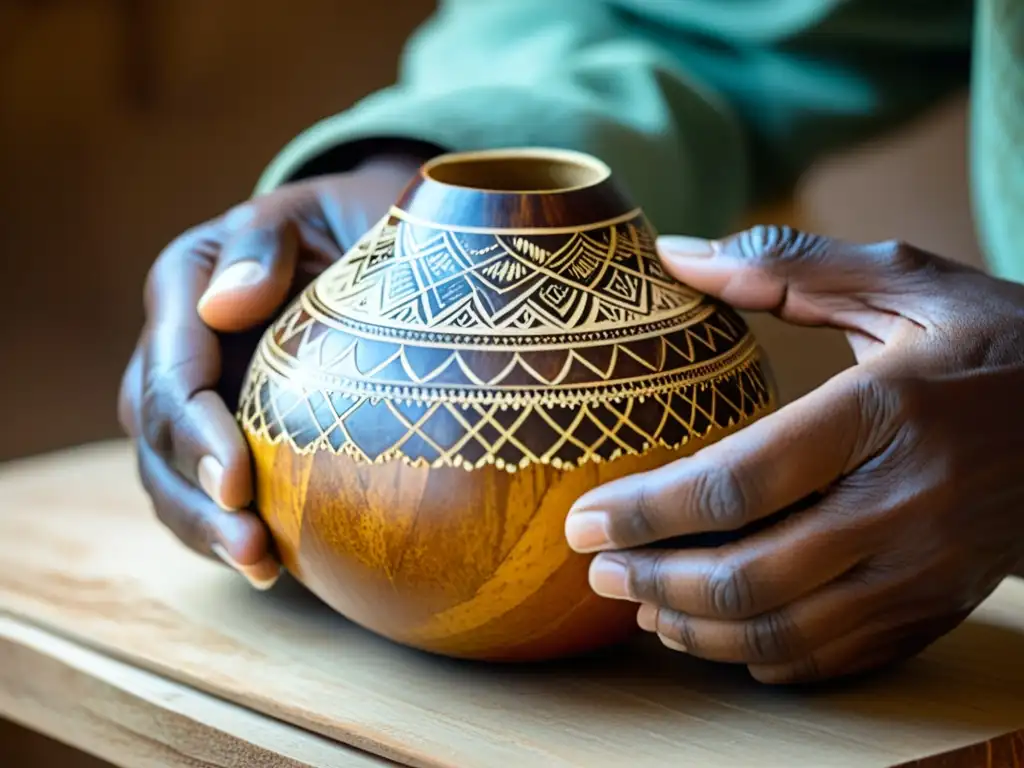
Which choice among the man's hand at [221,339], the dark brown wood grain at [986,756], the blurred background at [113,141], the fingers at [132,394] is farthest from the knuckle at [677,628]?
the blurred background at [113,141]

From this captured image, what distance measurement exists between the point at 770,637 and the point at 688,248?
0.19 meters

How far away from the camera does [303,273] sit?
80 cm

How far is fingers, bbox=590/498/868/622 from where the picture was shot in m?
0.61

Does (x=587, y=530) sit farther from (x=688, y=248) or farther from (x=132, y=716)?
(x=132, y=716)

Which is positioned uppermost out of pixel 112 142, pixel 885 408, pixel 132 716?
pixel 885 408

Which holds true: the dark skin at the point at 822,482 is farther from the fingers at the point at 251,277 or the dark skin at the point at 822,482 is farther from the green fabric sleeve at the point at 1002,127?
the green fabric sleeve at the point at 1002,127

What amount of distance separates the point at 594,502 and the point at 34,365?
4.07 feet

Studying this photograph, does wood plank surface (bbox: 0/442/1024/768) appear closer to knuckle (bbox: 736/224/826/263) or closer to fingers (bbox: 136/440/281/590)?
fingers (bbox: 136/440/281/590)

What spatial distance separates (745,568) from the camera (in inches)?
24.0

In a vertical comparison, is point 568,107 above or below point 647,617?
above

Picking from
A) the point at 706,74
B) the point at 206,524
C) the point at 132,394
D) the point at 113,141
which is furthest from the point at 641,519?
the point at 113,141

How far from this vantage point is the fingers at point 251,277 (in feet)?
2.45

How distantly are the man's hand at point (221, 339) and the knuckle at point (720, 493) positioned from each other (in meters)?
0.23

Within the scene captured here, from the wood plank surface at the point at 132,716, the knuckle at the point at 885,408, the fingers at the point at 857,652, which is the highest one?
the knuckle at the point at 885,408
